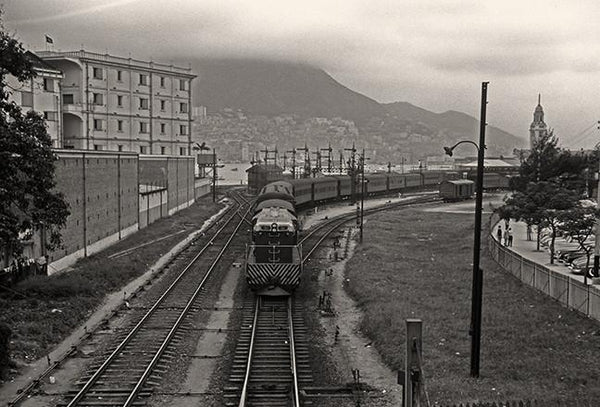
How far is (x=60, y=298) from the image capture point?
91.2ft

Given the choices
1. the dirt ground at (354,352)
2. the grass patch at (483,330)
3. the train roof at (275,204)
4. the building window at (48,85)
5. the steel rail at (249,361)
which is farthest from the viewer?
the building window at (48,85)

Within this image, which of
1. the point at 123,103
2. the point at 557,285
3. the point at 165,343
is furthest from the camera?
the point at 123,103

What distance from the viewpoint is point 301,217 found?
67.1m

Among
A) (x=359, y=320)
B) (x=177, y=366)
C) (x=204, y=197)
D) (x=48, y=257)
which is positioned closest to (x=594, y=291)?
(x=359, y=320)

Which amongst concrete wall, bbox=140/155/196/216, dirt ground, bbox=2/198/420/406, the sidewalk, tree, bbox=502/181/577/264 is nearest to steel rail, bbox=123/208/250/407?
dirt ground, bbox=2/198/420/406

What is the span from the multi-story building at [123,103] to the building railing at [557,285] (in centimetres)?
5914

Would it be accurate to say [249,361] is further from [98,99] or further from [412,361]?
[98,99]

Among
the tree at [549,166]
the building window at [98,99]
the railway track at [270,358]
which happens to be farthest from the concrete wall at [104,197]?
the tree at [549,166]

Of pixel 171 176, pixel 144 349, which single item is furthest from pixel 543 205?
pixel 171 176

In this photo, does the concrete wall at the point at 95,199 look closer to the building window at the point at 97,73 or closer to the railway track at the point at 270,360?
the railway track at the point at 270,360

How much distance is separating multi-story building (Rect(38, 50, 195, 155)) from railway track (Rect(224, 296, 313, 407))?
5942cm

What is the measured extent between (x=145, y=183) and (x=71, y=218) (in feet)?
96.1

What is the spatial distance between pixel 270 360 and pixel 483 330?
7604 mm

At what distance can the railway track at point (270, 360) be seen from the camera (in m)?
16.9
